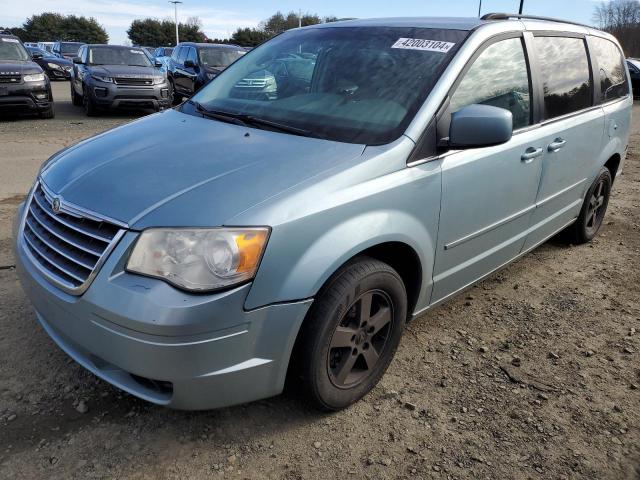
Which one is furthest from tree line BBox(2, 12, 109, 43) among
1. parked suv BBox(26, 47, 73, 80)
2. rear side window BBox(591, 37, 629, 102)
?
rear side window BBox(591, 37, 629, 102)

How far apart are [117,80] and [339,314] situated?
10.6 m

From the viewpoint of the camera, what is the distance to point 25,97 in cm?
1046

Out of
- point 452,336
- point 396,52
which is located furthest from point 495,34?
point 452,336

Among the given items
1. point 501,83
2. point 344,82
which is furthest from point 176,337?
point 501,83

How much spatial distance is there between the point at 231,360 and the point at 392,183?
3.35ft

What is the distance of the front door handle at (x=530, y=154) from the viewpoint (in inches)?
125

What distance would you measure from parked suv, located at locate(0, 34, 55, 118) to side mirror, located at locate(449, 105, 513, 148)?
10214mm

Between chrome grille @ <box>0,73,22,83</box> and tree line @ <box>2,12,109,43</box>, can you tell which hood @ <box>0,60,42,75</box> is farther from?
tree line @ <box>2,12,109,43</box>

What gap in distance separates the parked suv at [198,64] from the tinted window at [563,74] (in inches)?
380

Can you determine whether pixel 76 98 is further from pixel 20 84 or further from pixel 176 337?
pixel 176 337

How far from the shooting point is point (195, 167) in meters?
2.33

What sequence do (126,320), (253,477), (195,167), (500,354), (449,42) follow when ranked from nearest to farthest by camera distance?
(126,320) → (253,477) → (195,167) → (449,42) → (500,354)

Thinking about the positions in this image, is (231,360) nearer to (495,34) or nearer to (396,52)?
(396,52)

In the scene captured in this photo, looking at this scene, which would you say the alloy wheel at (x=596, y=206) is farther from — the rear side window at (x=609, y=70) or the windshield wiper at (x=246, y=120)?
the windshield wiper at (x=246, y=120)
